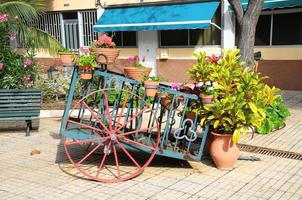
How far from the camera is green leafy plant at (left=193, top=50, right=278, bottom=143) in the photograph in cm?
529

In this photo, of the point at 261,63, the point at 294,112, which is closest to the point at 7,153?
the point at 294,112

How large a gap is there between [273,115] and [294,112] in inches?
76.0

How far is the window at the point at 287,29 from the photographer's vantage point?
493 inches

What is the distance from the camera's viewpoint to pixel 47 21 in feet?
62.4

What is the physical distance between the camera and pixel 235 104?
5281 millimetres

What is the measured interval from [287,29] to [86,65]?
29.5 feet

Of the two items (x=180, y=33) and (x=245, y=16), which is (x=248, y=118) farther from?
(x=180, y=33)

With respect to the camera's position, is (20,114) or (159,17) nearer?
(20,114)

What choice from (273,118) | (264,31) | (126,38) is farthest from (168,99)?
(126,38)

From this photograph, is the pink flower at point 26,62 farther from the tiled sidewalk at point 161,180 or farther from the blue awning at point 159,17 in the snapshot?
the blue awning at point 159,17

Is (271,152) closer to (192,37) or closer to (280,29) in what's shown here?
(280,29)

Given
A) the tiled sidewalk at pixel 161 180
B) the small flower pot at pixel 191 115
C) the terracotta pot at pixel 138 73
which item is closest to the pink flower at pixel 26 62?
the tiled sidewalk at pixel 161 180

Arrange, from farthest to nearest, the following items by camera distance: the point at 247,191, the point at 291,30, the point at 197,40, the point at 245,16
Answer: the point at 197,40 < the point at 291,30 < the point at 245,16 < the point at 247,191

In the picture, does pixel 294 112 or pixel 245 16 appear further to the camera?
pixel 294 112
